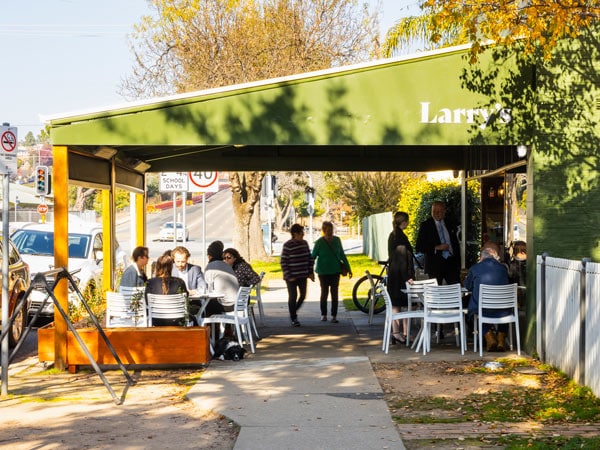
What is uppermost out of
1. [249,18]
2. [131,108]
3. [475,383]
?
[249,18]

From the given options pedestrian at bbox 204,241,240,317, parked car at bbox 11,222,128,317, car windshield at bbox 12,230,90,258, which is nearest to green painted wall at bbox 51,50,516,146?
pedestrian at bbox 204,241,240,317

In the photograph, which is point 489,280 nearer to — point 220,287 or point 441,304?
point 441,304

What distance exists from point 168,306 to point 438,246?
16.7 ft

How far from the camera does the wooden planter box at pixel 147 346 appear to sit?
37.7 feet

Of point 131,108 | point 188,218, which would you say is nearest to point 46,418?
point 131,108

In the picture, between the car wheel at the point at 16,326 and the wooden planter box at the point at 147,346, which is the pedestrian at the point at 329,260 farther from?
the wooden planter box at the point at 147,346

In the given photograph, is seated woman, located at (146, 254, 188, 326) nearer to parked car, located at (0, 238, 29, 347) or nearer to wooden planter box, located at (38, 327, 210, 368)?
wooden planter box, located at (38, 327, 210, 368)

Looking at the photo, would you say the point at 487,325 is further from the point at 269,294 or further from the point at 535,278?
the point at 269,294

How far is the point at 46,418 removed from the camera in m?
8.79

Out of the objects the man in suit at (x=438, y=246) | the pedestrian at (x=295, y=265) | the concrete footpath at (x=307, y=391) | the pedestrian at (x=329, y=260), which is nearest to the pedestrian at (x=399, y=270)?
the concrete footpath at (x=307, y=391)

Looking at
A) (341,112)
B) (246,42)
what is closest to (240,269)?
(341,112)

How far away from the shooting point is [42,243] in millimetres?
18969

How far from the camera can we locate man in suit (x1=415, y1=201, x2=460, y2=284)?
50.8ft

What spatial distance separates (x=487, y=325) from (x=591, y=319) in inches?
150
